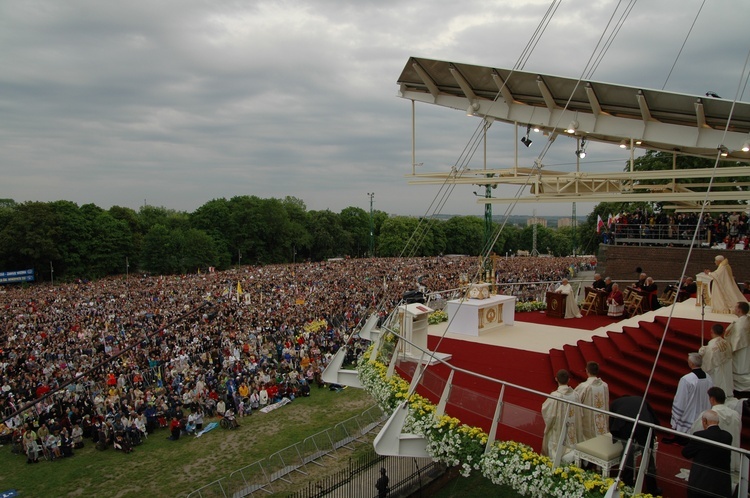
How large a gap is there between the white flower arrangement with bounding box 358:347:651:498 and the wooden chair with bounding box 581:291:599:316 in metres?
9.72

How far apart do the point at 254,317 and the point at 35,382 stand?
36.9 ft

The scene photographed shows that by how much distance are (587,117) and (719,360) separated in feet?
25.4

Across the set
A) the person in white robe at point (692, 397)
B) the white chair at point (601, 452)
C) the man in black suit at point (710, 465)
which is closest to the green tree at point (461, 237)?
the person in white robe at point (692, 397)

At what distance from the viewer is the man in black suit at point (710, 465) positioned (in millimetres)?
4703

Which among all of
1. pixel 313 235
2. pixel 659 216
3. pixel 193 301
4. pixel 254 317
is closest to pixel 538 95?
pixel 659 216

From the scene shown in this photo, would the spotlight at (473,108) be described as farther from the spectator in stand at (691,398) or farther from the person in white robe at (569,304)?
the spectator in stand at (691,398)

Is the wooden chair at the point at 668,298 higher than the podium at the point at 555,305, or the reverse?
the wooden chair at the point at 668,298

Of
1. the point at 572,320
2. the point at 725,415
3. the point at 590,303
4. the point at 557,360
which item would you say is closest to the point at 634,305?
the point at 590,303

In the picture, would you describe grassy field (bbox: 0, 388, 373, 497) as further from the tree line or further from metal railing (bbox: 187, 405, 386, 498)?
the tree line

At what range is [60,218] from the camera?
63656 millimetres

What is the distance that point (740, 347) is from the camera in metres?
7.39

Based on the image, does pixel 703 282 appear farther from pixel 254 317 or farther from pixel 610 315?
pixel 254 317

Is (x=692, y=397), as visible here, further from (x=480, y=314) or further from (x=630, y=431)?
(x=480, y=314)

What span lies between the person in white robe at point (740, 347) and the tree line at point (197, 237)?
5522 cm
